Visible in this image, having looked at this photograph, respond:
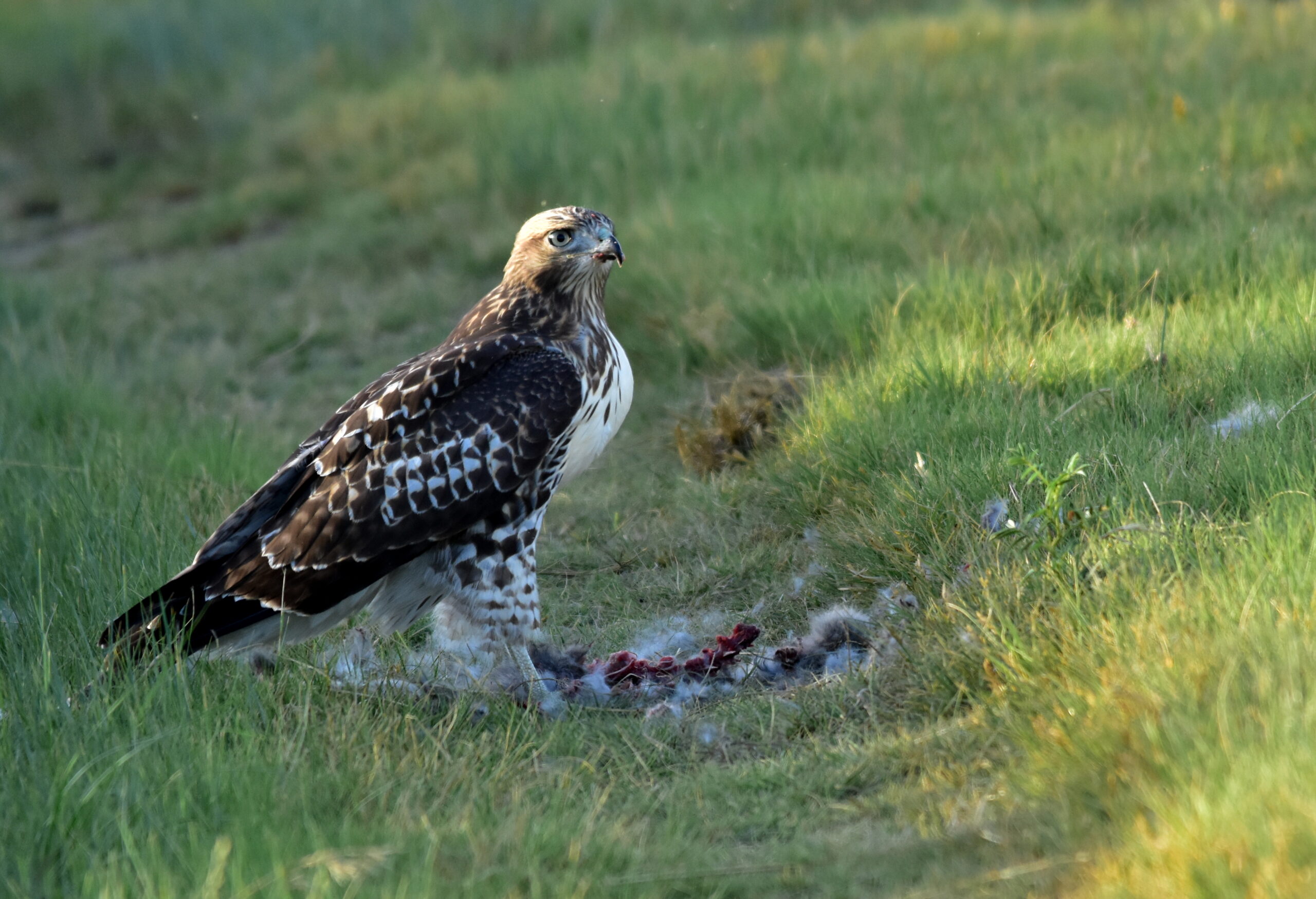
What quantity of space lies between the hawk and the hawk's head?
4 cm

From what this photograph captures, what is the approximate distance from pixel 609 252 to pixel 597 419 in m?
0.62

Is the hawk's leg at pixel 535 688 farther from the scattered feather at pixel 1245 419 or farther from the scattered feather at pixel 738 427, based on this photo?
the scattered feather at pixel 1245 419

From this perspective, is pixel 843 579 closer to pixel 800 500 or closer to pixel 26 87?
pixel 800 500

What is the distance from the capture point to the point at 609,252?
4859mm

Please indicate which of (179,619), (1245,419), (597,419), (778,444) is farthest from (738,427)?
(179,619)

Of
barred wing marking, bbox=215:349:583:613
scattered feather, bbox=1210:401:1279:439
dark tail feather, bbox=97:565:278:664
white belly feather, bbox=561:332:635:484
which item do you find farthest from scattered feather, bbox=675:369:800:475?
dark tail feather, bbox=97:565:278:664

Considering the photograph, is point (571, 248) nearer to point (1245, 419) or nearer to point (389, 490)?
point (389, 490)

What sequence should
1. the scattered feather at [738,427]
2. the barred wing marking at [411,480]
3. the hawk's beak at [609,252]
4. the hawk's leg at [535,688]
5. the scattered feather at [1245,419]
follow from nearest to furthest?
the hawk's leg at [535,688] → the barred wing marking at [411,480] → the scattered feather at [1245,419] → the hawk's beak at [609,252] → the scattered feather at [738,427]

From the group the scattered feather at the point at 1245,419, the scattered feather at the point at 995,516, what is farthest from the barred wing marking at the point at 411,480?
the scattered feather at the point at 1245,419

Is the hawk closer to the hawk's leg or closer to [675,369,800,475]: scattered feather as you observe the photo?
the hawk's leg

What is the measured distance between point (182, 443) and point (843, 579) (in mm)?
3468

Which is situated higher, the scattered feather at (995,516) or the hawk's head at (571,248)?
the hawk's head at (571,248)

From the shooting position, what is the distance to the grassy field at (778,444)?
10.2 feet

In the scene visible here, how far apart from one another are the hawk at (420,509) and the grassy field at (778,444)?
288 millimetres
